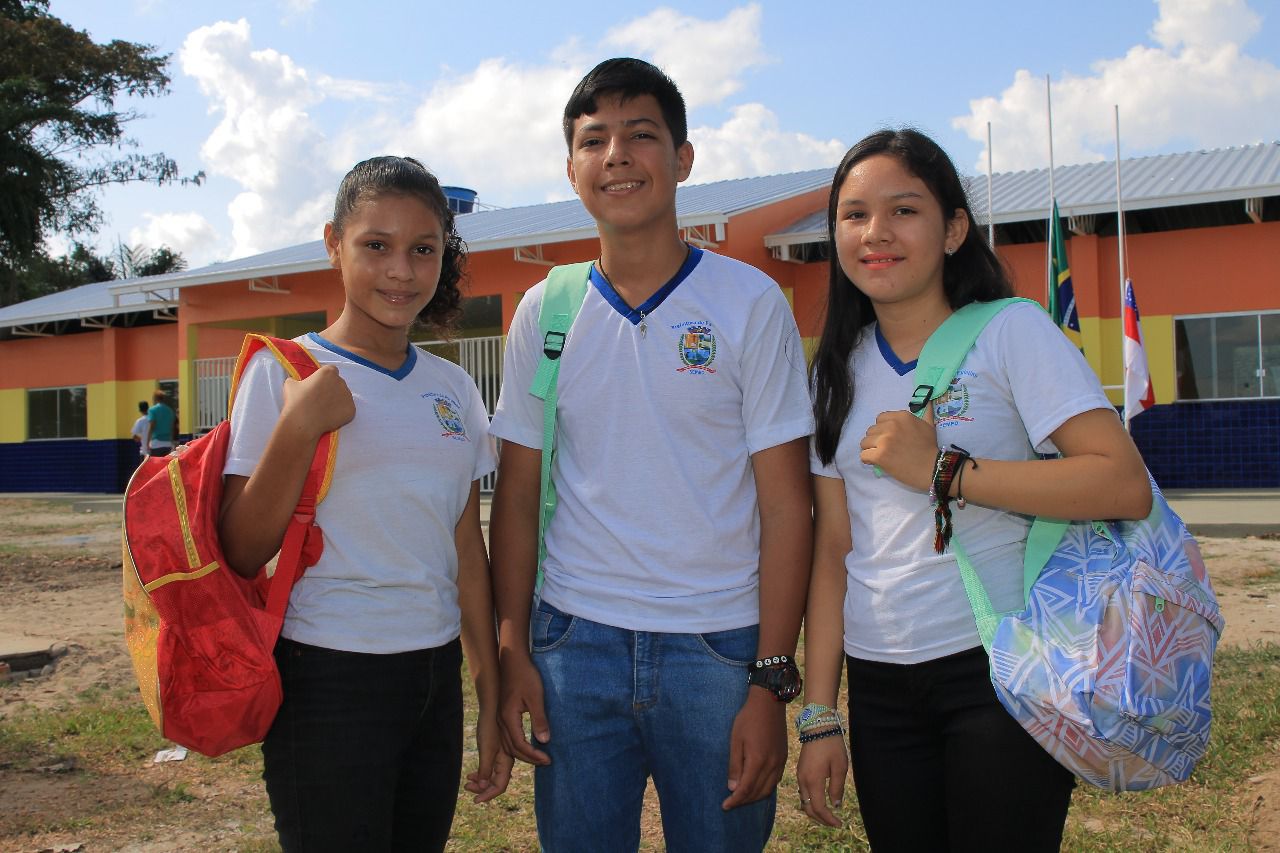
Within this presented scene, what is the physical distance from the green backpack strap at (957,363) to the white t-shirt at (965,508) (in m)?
0.02

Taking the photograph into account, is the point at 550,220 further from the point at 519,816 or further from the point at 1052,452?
the point at 1052,452

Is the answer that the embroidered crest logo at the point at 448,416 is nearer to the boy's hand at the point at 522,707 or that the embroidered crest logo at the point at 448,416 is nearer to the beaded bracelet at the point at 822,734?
the boy's hand at the point at 522,707

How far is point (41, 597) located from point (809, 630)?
7898mm

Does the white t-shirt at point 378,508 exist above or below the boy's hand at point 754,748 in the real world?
above

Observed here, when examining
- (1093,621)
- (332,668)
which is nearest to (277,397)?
(332,668)

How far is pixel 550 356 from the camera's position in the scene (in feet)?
7.30

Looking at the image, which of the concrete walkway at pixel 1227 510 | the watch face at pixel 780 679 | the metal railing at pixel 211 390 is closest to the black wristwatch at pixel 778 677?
the watch face at pixel 780 679

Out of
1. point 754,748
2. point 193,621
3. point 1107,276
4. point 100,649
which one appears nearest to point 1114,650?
point 754,748

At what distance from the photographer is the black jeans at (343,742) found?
195cm

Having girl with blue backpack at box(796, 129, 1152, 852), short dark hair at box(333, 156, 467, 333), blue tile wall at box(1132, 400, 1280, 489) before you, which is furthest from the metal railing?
girl with blue backpack at box(796, 129, 1152, 852)

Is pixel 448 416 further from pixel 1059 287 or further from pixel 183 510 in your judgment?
pixel 1059 287

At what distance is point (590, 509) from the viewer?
217 cm

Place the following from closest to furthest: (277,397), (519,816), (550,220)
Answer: (277,397) → (519,816) → (550,220)

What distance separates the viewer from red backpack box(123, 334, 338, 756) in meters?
1.91
